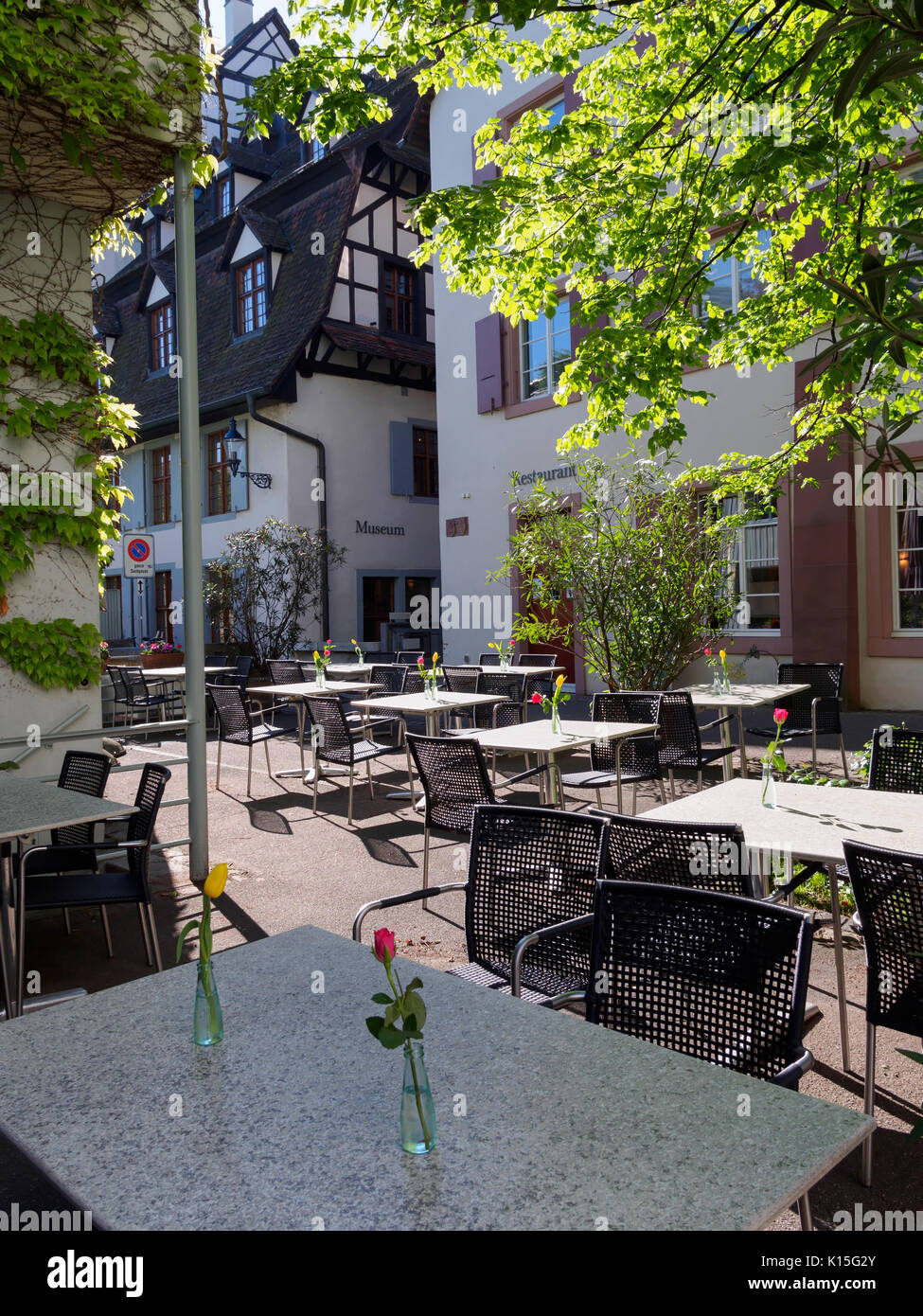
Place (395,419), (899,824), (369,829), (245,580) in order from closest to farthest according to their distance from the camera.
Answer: (899,824)
(369,829)
(245,580)
(395,419)

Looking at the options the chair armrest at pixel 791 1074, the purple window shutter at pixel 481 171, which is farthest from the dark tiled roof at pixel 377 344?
the chair armrest at pixel 791 1074

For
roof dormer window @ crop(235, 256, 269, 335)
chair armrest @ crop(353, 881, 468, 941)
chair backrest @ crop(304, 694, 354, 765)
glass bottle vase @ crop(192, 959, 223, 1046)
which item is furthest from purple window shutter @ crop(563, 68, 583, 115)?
glass bottle vase @ crop(192, 959, 223, 1046)

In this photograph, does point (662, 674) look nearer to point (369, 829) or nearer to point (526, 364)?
point (369, 829)

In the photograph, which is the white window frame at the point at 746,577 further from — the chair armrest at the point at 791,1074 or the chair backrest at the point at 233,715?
the chair armrest at the point at 791,1074

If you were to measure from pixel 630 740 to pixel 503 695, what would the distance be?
228cm

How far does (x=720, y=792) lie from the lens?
375cm

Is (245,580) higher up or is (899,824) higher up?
(245,580)

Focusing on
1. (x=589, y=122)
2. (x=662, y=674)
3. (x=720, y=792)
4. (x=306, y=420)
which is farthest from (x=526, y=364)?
(x=720, y=792)

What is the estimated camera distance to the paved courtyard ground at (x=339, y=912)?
8.42 feet

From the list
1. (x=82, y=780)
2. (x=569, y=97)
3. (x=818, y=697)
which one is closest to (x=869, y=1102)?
(x=82, y=780)

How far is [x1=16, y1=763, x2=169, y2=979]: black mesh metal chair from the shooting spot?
143 inches

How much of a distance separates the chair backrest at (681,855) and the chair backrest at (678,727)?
3393mm

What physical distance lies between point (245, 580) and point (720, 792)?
13.6 m
